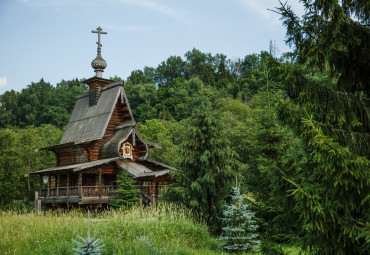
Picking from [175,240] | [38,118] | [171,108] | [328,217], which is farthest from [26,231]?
[38,118]

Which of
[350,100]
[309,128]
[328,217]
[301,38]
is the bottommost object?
[328,217]

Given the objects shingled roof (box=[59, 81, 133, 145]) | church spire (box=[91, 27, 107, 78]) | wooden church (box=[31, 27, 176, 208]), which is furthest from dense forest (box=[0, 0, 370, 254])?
church spire (box=[91, 27, 107, 78])

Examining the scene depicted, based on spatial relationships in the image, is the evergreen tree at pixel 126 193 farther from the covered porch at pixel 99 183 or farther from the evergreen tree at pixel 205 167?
the evergreen tree at pixel 205 167

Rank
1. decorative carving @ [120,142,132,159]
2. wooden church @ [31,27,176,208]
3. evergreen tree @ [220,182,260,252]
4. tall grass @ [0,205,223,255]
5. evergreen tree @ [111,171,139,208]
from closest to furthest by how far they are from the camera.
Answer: tall grass @ [0,205,223,255] < evergreen tree @ [220,182,260,252] < evergreen tree @ [111,171,139,208] < wooden church @ [31,27,176,208] < decorative carving @ [120,142,132,159]

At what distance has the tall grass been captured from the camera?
8.28 meters

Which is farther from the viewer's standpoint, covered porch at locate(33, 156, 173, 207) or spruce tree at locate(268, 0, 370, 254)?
covered porch at locate(33, 156, 173, 207)

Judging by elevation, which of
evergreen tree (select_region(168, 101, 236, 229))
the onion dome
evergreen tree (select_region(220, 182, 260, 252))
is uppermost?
the onion dome

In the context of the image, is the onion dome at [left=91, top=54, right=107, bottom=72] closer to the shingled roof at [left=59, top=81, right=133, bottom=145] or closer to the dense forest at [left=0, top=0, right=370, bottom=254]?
the shingled roof at [left=59, top=81, right=133, bottom=145]

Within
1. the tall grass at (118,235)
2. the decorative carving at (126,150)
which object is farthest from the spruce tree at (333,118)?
the decorative carving at (126,150)

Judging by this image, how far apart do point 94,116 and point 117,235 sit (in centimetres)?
1717

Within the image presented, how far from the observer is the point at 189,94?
65.7 metres

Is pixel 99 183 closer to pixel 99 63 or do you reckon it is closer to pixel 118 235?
pixel 99 63

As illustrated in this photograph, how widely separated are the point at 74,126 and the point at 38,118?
4672cm

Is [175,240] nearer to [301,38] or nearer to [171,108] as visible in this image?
[301,38]
